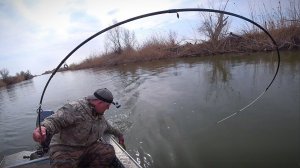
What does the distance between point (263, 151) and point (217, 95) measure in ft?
13.5

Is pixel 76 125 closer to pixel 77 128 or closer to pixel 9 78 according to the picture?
pixel 77 128

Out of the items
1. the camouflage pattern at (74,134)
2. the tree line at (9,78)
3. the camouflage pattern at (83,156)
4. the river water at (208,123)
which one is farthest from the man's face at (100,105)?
the tree line at (9,78)

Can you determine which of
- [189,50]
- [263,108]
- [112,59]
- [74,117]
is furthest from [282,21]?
[112,59]

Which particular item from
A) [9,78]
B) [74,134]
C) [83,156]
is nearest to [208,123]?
[83,156]

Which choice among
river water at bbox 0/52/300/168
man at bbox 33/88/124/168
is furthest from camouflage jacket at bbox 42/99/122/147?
river water at bbox 0/52/300/168

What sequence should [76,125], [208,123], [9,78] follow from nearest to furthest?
[76,125] → [208,123] → [9,78]

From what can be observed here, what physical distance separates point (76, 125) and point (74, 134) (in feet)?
0.47

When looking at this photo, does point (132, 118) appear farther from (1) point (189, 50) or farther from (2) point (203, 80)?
(1) point (189, 50)

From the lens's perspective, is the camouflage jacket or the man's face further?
the man's face

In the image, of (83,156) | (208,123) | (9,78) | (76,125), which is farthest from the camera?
(9,78)

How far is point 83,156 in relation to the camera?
3959 mm

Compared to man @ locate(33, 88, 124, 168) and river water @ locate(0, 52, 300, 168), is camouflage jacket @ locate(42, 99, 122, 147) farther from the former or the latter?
river water @ locate(0, 52, 300, 168)

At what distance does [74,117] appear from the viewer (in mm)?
3605

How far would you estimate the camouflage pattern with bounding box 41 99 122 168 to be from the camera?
141 inches
